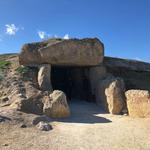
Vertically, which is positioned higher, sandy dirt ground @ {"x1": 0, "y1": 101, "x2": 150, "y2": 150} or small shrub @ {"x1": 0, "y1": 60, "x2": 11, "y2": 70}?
small shrub @ {"x1": 0, "y1": 60, "x2": 11, "y2": 70}

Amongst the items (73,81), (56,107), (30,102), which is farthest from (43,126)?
(73,81)

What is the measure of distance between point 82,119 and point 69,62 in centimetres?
517

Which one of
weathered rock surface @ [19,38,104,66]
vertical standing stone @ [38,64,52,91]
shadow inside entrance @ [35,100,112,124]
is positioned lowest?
shadow inside entrance @ [35,100,112,124]

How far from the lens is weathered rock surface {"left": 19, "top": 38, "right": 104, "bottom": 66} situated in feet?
54.3

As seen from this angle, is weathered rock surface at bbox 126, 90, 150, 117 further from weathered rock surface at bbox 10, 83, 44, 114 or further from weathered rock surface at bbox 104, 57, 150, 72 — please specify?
weathered rock surface at bbox 104, 57, 150, 72

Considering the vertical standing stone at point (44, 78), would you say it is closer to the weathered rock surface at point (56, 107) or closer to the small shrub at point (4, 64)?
the weathered rock surface at point (56, 107)

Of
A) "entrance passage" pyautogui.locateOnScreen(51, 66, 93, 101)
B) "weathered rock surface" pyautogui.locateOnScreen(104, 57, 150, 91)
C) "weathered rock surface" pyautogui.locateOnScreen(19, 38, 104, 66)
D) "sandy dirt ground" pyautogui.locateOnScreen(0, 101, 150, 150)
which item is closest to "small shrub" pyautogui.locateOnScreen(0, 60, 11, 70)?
"weathered rock surface" pyautogui.locateOnScreen(19, 38, 104, 66)

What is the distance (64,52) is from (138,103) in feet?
19.5

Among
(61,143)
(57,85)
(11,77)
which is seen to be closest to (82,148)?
(61,143)

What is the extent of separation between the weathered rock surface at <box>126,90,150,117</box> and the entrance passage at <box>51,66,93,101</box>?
5040mm

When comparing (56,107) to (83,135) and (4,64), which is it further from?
(4,64)

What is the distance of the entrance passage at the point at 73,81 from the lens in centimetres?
1923

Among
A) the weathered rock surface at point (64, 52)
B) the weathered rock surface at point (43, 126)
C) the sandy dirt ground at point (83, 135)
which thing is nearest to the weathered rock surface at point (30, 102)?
the sandy dirt ground at point (83, 135)

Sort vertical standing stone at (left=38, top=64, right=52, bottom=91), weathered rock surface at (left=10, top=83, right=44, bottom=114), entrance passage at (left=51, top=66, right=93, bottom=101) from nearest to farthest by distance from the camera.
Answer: weathered rock surface at (left=10, top=83, right=44, bottom=114) → vertical standing stone at (left=38, top=64, right=52, bottom=91) → entrance passage at (left=51, top=66, right=93, bottom=101)
